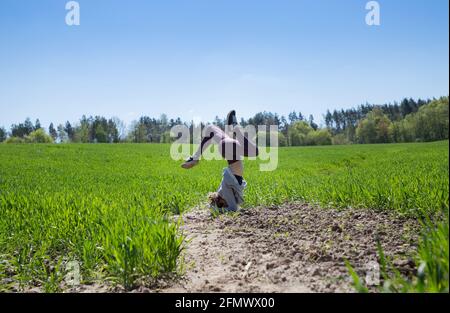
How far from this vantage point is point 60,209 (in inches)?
216

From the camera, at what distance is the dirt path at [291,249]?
2.78 metres

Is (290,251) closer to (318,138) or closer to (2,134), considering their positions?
(318,138)

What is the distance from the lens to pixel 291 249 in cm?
353

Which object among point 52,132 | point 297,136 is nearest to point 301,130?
point 297,136

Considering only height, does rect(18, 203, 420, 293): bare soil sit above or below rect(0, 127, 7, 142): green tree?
below

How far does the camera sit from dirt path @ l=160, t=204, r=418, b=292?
2777mm

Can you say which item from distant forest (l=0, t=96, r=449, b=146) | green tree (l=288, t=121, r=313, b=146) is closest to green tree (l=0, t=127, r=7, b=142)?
distant forest (l=0, t=96, r=449, b=146)

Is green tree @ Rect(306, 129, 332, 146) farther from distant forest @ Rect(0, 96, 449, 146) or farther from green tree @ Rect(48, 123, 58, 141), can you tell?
green tree @ Rect(48, 123, 58, 141)

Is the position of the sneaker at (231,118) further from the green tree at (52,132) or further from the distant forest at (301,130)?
the green tree at (52,132)

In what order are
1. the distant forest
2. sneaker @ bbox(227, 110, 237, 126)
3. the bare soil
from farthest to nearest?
the distant forest < sneaker @ bbox(227, 110, 237, 126) < the bare soil

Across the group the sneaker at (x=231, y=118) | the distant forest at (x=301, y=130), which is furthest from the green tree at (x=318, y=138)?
the sneaker at (x=231, y=118)

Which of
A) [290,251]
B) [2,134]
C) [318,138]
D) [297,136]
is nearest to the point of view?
[290,251]

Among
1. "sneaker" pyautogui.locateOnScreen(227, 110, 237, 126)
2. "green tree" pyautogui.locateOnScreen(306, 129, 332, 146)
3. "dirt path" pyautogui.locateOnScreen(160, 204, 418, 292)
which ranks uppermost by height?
"green tree" pyautogui.locateOnScreen(306, 129, 332, 146)
